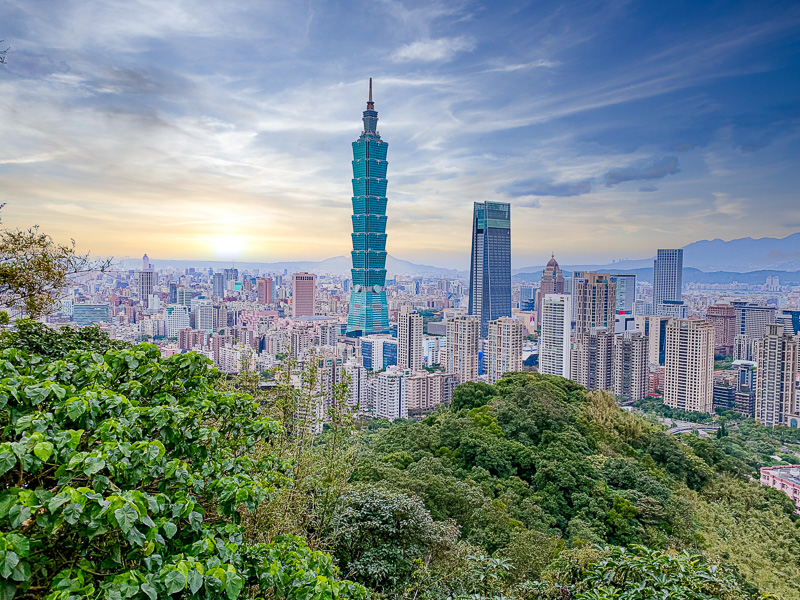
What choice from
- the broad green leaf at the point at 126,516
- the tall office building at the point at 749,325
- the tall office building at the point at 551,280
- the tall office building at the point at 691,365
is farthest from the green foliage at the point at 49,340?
the tall office building at the point at 551,280

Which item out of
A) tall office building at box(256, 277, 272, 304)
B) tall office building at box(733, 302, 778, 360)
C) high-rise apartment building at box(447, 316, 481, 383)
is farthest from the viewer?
tall office building at box(256, 277, 272, 304)

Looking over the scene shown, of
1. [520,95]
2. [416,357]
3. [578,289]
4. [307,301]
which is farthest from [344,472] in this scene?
[307,301]

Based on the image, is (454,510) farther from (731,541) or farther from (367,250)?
(367,250)

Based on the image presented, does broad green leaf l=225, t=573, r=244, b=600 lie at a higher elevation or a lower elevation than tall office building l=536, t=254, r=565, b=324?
lower

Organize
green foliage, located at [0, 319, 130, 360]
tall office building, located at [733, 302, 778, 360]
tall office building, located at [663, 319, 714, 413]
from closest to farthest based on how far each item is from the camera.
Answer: green foliage, located at [0, 319, 130, 360]
tall office building, located at [663, 319, 714, 413]
tall office building, located at [733, 302, 778, 360]

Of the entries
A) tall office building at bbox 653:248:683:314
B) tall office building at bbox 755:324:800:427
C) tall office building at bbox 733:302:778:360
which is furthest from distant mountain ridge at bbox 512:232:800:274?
tall office building at bbox 755:324:800:427

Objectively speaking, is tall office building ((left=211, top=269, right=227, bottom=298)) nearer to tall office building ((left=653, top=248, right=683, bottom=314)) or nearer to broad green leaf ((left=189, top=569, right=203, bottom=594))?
tall office building ((left=653, top=248, right=683, bottom=314))
